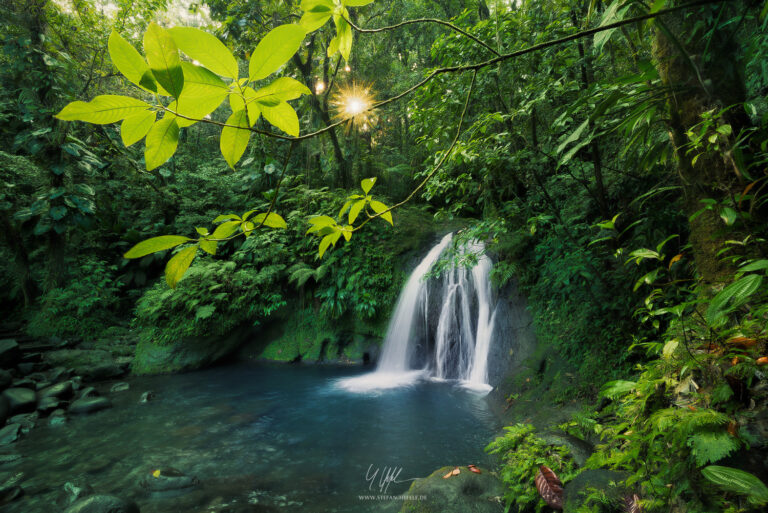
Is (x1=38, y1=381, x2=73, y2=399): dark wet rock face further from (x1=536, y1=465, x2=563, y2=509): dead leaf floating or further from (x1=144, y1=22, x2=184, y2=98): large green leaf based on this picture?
(x1=144, y1=22, x2=184, y2=98): large green leaf

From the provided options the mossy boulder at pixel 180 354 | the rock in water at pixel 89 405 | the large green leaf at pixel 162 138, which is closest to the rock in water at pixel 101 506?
the rock in water at pixel 89 405

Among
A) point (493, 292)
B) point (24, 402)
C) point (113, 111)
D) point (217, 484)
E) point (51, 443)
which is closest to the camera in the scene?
point (113, 111)

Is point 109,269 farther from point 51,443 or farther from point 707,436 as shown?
point 707,436

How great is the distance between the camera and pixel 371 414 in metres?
5.25

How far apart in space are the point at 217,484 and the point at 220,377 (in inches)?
173

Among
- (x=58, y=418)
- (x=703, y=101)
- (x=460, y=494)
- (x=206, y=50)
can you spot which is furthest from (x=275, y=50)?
(x=58, y=418)

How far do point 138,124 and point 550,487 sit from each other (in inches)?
112

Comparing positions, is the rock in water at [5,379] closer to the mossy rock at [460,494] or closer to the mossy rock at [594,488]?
the mossy rock at [460,494]

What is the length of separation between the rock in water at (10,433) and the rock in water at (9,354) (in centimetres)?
273

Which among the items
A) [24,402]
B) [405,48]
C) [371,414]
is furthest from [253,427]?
[405,48]

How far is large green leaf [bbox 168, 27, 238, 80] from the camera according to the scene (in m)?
0.55

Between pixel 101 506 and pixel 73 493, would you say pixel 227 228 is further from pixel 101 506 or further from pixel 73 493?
pixel 73 493

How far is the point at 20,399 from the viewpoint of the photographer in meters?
5.47

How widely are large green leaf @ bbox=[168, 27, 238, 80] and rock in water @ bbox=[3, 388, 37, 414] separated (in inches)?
309
